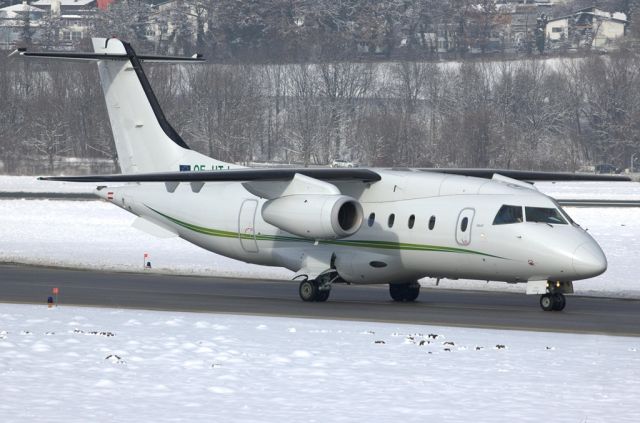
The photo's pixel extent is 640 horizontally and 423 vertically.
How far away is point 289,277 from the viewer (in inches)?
1298

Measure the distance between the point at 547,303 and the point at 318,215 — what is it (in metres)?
4.89

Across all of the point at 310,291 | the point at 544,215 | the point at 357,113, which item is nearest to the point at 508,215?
the point at 544,215

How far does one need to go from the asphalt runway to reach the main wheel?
0.17 meters

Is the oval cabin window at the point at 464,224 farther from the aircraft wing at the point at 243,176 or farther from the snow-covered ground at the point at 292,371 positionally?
the snow-covered ground at the point at 292,371

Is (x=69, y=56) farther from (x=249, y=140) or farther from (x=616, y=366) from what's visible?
(x=249, y=140)

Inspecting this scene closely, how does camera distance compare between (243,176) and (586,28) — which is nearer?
(243,176)

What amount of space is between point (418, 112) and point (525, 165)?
19350 mm

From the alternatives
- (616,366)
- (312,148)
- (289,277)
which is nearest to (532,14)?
(312,148)

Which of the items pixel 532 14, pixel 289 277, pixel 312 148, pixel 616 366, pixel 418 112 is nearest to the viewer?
pixel 616 366

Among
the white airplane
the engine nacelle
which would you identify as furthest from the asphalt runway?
the engine nacelle

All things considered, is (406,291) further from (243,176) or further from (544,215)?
(243,176)

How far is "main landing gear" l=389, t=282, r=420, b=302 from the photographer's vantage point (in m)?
27.0

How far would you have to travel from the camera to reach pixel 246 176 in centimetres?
2575

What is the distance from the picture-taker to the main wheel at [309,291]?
86.5 feet
